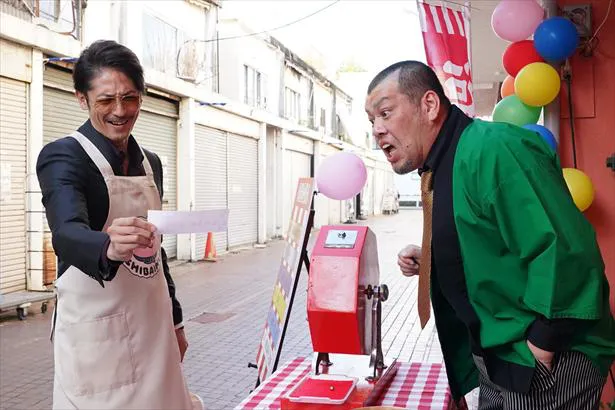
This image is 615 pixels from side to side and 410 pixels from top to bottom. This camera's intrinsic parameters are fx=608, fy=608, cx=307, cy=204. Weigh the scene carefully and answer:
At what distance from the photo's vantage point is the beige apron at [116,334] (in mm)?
2018

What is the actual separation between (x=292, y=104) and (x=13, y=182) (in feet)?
54.2

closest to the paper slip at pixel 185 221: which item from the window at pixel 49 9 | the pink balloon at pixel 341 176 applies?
the pink balloon at pixel 341 176

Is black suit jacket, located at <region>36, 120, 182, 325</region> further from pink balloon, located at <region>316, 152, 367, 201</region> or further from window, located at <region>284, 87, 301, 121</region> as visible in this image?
window, located at <region>284, 87, 301, 121</region>

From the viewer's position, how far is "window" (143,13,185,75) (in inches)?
539

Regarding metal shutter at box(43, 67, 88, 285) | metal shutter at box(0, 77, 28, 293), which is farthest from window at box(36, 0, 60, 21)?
metal shutter at box(0, 77, 28, 293)

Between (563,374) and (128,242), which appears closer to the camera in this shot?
(128,242)

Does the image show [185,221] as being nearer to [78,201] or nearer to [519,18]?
[78,201]

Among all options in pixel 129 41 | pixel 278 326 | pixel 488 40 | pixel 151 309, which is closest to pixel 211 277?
pixel 129 41

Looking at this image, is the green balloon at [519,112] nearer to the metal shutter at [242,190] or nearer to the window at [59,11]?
the window at [59,11]

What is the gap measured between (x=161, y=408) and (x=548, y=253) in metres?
1.41

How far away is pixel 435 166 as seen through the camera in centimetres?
198

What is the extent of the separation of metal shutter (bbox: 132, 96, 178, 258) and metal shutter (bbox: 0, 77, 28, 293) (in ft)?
12.9

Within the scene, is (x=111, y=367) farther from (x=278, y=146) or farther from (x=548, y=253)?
(x=278, y=146)

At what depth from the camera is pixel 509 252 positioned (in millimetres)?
1809
